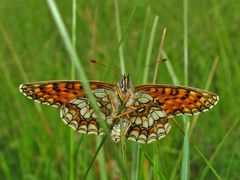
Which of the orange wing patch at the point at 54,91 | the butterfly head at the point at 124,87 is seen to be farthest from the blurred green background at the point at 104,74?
the orange wing patch at the point at 54,91

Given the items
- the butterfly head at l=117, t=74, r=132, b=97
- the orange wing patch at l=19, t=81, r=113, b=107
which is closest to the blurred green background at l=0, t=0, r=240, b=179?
the butterfly head at l=117, t=74, r=132, b=97

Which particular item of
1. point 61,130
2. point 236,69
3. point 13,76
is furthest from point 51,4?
point 13,76

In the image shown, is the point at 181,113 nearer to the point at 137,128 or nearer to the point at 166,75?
the point at 137,128

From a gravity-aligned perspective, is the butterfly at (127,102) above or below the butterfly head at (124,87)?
below

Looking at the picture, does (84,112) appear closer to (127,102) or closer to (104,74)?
(127,102)

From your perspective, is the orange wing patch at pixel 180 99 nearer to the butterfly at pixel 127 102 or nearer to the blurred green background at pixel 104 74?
the butterfly at pixel 127 102

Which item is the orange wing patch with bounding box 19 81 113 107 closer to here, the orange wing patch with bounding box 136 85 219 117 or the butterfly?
the butterfly

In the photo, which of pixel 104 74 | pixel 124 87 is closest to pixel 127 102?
pixel 124 87
